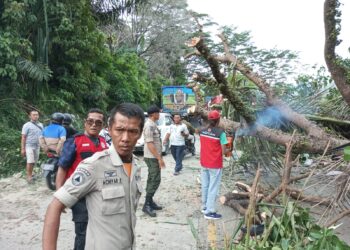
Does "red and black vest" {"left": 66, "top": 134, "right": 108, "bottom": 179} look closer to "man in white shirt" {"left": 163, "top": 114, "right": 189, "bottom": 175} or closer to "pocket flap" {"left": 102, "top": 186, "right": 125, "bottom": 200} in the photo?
"pocket flap" {"left": 102, "top": 186, "right": 125, "bottom": 200}

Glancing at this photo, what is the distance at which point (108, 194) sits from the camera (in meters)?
1.78

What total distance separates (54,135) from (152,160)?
6.94ft

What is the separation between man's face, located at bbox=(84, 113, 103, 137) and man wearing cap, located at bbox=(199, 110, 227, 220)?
2.36m

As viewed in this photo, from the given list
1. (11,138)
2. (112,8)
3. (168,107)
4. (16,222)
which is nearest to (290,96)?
(16,222)

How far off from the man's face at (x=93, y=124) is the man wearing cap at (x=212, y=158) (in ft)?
7.75

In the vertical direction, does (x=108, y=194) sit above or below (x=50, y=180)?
above

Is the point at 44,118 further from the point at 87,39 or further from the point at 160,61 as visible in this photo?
the point at 160,61

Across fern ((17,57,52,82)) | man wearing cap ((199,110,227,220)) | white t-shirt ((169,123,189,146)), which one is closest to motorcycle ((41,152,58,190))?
man wearing cap ((199,110,227,220))

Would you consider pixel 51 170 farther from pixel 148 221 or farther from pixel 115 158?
pixel 115 158

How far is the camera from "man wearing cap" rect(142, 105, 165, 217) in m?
5.70

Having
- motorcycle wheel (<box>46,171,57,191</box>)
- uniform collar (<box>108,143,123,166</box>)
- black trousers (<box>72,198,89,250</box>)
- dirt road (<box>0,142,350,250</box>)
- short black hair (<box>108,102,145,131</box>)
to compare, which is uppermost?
short black hair (<box>108,102,145,131</box>)

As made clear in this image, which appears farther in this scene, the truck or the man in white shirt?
the truck

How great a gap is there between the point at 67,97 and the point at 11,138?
3.87 metres

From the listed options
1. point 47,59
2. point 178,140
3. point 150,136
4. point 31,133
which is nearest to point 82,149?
A: point 150,136
